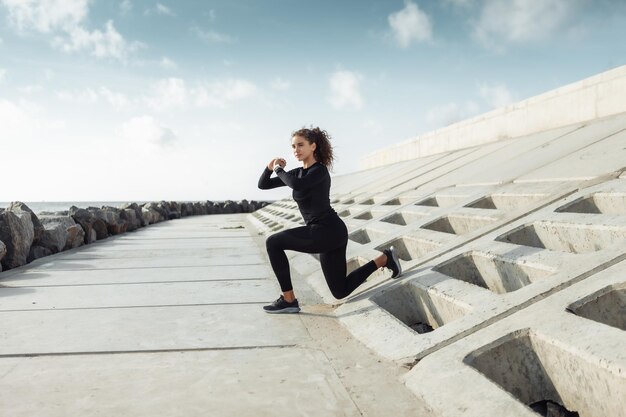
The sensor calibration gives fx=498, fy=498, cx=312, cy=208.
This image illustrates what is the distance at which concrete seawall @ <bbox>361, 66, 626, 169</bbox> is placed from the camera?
25.8 ft

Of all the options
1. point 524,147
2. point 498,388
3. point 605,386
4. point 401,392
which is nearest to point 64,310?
point 401,392

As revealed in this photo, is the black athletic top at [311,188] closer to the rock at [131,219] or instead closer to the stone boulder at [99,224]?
the stone boulder at [99,224]

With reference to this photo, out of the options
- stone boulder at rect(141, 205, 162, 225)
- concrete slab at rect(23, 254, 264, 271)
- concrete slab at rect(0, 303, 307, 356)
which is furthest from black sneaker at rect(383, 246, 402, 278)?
stone boulder at rect(141, 205, 162, 225)

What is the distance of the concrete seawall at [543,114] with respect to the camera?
788cm

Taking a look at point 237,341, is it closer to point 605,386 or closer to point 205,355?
point 205,355

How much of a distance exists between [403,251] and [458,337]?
8.32 feet

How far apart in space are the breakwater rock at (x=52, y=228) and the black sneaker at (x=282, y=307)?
3.58 meters

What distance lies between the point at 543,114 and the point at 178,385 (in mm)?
9131

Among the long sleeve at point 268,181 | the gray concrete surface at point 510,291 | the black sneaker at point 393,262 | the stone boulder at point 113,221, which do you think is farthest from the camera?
the stone boulder at point 113,221

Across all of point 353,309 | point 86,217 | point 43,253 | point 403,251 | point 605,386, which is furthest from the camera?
point 86,217

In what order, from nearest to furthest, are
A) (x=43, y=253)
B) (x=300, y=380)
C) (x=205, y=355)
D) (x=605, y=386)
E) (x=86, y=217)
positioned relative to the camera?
(x=605, y=386), (x=300, y=380), (x=205, y=355), (x=43, y=253), (x=86, y=217)

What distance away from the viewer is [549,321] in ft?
7.72

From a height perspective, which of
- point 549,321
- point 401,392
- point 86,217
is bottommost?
point 401,392

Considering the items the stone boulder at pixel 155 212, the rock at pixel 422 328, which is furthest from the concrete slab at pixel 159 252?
the stone boulder at pixel 155 212
